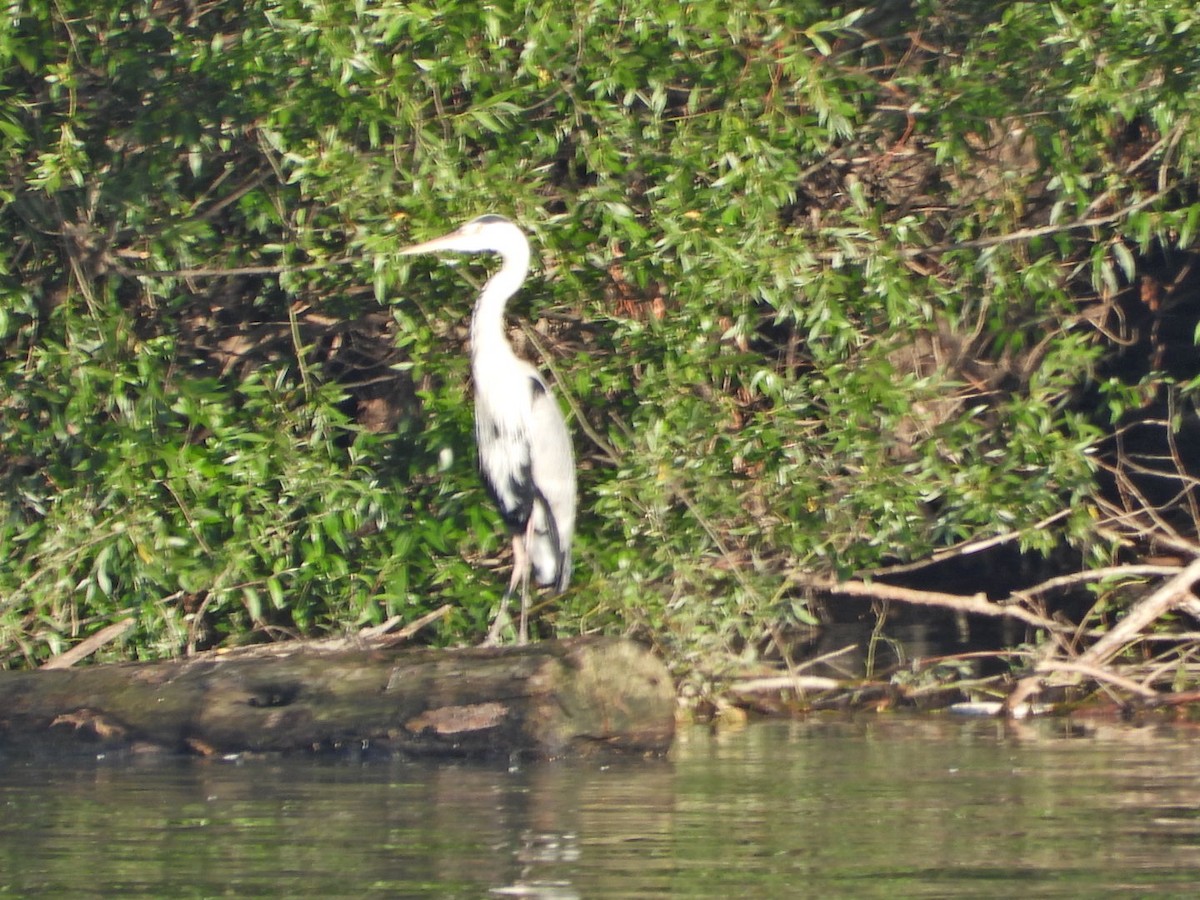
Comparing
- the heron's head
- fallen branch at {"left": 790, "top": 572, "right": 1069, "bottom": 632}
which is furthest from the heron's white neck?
fallen branch at {"left": 790, "top": 572, "right": 1069, "bottom": 632}

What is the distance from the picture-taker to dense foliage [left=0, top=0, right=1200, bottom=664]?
6.99 m

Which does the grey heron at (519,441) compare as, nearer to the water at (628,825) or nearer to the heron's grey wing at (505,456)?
the heron's grey wing at (505,456)

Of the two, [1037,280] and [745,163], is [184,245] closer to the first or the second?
[745,163]

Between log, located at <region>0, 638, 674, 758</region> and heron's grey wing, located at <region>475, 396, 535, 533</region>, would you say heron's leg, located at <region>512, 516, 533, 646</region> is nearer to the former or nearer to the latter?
heron's grey wing, located at <region>475, 396, 535, 533</region>

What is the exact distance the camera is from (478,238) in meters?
6.97

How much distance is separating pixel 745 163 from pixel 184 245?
2.17 metres

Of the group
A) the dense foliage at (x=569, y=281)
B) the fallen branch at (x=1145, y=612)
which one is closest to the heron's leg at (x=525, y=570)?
the dense foliage at (x=569, y=281)

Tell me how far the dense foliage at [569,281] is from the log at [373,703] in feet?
3.84

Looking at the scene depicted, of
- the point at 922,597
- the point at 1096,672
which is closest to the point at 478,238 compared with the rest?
the point at 922,597

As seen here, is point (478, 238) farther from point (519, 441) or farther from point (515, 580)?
point (515, 580)

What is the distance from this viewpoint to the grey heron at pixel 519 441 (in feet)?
23.8

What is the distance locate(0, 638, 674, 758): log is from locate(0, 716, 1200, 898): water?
98mm

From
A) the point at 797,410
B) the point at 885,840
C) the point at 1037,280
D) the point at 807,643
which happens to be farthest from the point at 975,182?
the point at 885,840

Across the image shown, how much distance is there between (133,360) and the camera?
7.58 m
